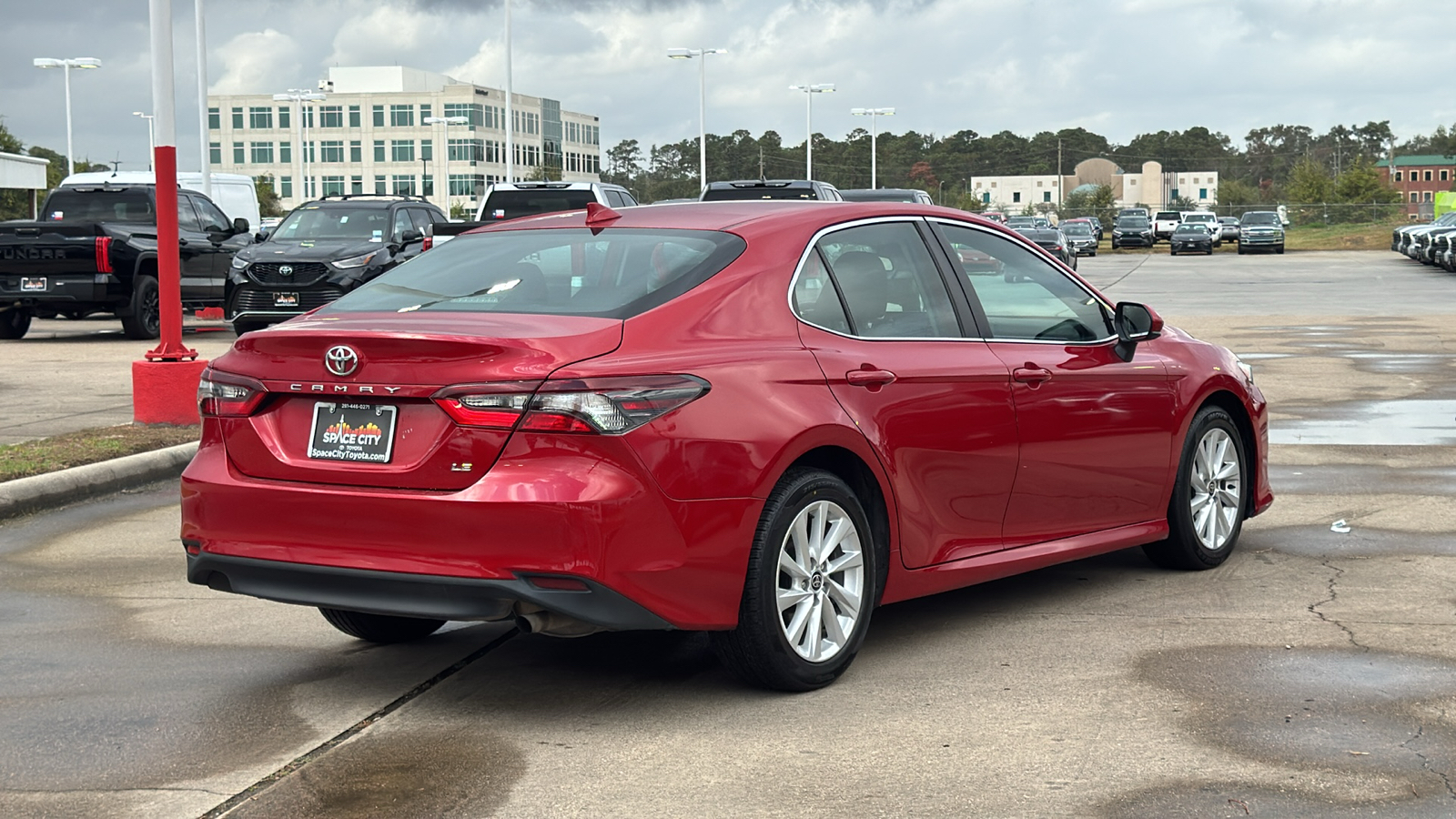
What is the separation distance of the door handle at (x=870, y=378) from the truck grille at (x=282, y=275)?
15630 millimetres

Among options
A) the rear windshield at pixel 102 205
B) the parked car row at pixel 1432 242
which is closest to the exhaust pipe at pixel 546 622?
the rear windshield at pixel 102 205

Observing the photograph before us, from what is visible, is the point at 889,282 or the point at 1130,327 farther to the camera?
the point at 1130,327

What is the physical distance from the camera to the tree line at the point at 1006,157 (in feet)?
445

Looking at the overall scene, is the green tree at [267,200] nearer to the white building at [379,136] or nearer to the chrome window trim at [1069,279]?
the white building at [379,136]

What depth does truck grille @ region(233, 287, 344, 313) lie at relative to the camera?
2008cm

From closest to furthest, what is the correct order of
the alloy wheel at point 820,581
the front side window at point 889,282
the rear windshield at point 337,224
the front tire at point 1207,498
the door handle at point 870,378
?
the alloy wheel at point 820,581, the door handle at point 870,378, the front side window at point 889,282, the front tire at point 1207,498, the rear windshield at point 337,224

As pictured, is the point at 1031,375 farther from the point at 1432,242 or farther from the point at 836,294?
the point at 1432,242

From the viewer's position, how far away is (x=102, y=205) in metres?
23.9

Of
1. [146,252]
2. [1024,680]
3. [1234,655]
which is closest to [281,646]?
[1024,680]

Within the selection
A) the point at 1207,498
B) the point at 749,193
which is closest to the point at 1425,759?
the point at 1207,498

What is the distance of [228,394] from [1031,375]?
286 cm

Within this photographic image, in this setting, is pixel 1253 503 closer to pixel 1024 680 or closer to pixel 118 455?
pixel 1024 680

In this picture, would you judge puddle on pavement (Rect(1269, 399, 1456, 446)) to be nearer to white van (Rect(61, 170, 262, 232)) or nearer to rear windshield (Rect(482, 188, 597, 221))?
rear windshield (Rect(482, 188, 597, 221))

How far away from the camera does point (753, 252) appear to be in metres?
5.49
